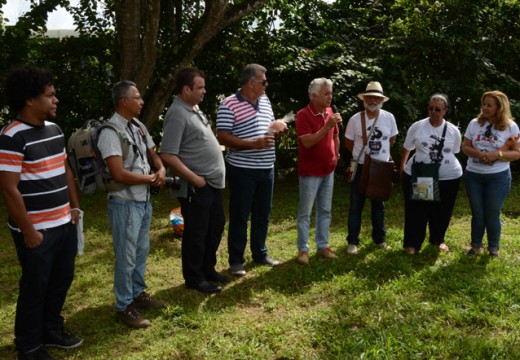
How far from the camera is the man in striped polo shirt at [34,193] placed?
10.5 feet

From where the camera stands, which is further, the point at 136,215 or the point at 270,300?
the point at 270,300

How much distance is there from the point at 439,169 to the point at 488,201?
1.89ft

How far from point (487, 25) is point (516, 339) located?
24.6ft

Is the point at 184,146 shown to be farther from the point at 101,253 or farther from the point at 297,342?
the point at 101,253

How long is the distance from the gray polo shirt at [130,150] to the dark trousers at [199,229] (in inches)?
21.9

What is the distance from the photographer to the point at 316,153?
5219 mm

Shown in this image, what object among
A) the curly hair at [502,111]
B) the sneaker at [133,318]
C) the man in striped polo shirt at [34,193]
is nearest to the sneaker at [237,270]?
the sneaker at [133,318]

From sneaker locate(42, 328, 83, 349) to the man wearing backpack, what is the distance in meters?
0.43

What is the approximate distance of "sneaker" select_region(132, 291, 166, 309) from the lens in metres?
4.41

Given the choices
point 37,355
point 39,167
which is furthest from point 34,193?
point 37,355

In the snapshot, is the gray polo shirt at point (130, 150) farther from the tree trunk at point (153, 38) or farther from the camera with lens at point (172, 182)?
the tree trunk at point (153, 38)

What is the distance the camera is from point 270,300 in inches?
181

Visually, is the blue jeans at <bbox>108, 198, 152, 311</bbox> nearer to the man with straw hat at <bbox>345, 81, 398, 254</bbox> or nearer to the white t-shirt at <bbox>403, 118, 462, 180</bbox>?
the man with straw hat at <bbox>345, 81, 398, 254</bbox>

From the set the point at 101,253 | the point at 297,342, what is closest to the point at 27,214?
the point at 297,342
